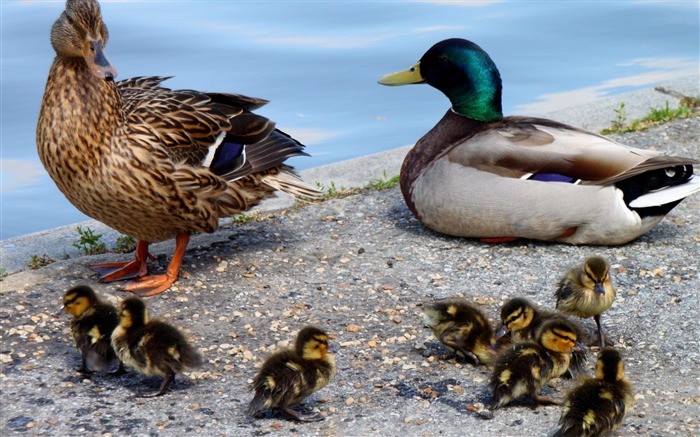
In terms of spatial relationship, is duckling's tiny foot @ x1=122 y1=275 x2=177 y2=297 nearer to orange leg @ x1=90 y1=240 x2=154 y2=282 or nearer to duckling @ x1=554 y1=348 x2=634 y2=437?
orange leg @ x1=90 y1=240 x2=154 y2=282

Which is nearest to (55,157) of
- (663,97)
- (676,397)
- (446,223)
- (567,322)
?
(446,223)

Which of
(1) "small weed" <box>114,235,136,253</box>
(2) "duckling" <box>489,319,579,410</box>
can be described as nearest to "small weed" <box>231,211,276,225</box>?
(1) "small weed" <box>114,235,136,253</box>

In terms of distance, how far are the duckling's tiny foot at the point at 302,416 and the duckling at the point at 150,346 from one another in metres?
0.43

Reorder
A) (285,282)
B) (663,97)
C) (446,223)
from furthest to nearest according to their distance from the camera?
(663,97) → (446,223) → (285,282)

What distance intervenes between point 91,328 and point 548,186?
2.60 metres

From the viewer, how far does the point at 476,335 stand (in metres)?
4.77

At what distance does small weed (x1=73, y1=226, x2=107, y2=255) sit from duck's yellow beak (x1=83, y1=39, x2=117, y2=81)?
1381 millimetres

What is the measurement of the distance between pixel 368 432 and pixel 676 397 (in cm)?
128

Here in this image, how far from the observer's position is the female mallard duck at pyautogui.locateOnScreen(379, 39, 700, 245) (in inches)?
237

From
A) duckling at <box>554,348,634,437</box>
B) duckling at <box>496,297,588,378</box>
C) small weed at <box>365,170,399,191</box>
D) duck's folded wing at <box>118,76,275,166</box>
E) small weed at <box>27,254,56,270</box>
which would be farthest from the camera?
small weed at <box>365,170,399,191</box>

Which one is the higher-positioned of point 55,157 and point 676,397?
point 55,157

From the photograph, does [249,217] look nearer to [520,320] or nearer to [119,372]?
[119,372]

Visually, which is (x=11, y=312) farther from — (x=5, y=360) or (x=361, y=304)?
(x=361, y=304)

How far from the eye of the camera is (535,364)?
4395 millimetres
